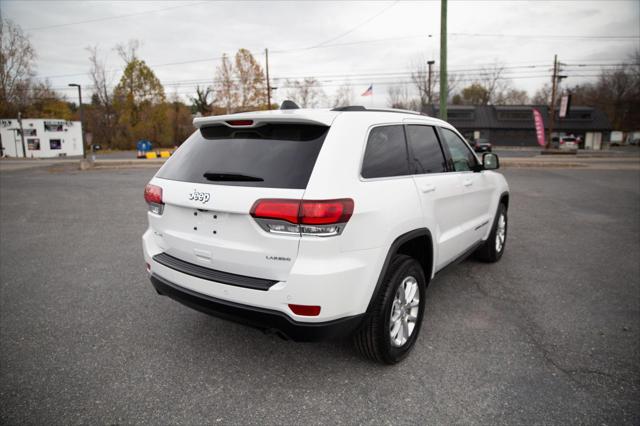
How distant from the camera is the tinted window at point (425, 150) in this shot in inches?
123

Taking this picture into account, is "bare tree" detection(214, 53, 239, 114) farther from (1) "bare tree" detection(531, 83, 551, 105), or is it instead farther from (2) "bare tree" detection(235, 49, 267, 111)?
(1) "bare tree" detection(531, 83, 551, 105)

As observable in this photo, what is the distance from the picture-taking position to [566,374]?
2.69 metres

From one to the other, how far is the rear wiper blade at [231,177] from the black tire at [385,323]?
1.09 m

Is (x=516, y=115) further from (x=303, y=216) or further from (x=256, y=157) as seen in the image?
(x=303, y=216)

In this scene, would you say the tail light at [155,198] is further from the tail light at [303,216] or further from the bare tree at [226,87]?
the bare tree at [226,87]

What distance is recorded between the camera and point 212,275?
2.44 metres

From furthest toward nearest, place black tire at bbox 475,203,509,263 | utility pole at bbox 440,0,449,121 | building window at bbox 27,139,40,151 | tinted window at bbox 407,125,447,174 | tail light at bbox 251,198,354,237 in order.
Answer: building window at bbox 27,139,40,151 < utility pole at bbox 440,0,449,121 < black tire at bbox 475,203,509,263 < tinted window at bbox 407,125,447,174 < tail light at bbox 251,198,354,237

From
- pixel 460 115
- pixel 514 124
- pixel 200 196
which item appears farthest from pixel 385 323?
pixel 514 124

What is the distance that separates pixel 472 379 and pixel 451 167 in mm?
1909

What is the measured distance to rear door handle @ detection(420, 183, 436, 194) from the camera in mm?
2982

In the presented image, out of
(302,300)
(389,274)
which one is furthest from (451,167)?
(302,300)

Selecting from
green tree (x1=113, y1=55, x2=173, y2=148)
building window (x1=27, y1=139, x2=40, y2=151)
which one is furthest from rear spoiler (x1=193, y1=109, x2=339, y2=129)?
building window (x1=27, y1=139, x2=40, y2=151)

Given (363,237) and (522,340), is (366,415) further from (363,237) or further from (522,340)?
(522,340)

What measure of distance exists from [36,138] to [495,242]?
184 ft
